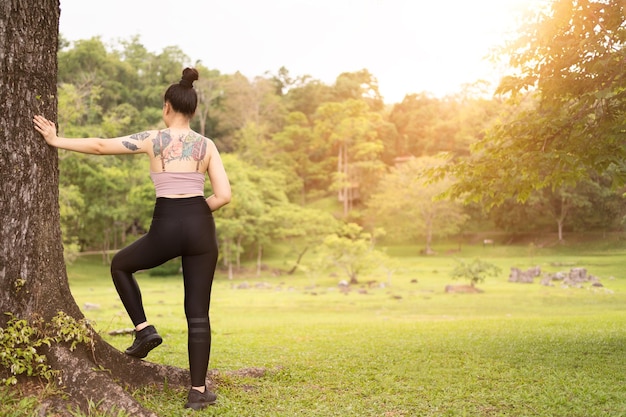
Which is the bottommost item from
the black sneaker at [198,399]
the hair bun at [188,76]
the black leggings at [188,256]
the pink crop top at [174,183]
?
the black sneaker at [198,399]

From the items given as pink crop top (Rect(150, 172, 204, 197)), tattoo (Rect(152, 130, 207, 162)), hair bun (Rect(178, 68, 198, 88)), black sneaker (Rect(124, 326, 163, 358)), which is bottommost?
black sneaker (Rect(124, 326, 163, 358))

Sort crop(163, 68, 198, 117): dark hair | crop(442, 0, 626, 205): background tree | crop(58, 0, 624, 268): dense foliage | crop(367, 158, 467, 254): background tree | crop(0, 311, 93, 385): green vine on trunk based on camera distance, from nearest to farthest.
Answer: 1. crop(0, 311, 93, 385): green vine on trunk
2. crop(163, 68, 198, 117): dark hair
3. crop(442, 0, 626, 205): background tree
4. crop(58, 0, 624, 268): dense foliage
5. crop(367, 158, 467, 254): background tree

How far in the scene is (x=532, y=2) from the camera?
23.2 feet

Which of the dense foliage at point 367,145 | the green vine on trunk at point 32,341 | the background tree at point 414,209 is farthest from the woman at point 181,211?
the background tree at point 414,209

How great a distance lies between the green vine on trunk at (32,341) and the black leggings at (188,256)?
36 centimetres

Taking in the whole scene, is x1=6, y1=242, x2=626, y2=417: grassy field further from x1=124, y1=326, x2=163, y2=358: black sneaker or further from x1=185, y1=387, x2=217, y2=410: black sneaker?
x1=124, y1=326, x2=163, y2=358: black sneaker

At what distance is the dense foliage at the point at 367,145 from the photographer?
6.29 meters

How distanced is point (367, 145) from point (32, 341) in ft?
136

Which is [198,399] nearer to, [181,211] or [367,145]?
[181,211]

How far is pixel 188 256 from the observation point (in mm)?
3617

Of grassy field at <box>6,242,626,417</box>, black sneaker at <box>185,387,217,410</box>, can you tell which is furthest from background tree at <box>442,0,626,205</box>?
black sneaker at <box>185,387,217,410</box>

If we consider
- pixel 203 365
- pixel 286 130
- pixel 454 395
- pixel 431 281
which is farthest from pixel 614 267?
pixel 286 130

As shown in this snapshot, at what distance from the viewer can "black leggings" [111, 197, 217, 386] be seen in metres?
3.56

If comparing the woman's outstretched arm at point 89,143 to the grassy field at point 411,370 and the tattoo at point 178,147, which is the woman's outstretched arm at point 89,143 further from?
the grassy field at point 411,370
